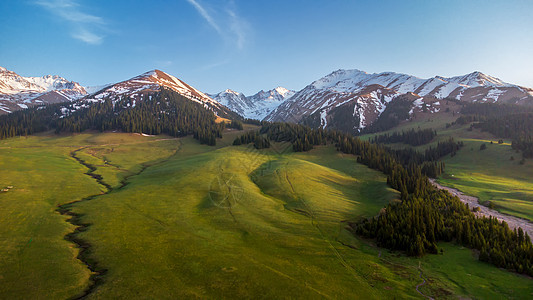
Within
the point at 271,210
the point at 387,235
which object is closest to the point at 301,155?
the point at 271,210

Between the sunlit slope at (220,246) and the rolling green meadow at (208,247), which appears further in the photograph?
the sunlit slope at (220,246)

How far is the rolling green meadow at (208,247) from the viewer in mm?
17812

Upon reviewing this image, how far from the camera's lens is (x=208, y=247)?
959 inches

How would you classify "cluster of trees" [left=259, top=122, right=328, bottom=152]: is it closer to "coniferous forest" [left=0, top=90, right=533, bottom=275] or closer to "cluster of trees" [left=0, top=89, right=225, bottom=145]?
"coniferous forest" [left=0, top=90, right=533, bottom=275]

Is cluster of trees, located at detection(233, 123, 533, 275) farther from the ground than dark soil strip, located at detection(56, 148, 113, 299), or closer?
closer

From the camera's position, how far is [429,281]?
72.2 ft

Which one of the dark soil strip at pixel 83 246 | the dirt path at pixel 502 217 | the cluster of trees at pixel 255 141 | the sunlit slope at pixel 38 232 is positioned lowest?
the dirt path at pixel 502 217

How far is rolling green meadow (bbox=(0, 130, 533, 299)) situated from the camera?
17.8m

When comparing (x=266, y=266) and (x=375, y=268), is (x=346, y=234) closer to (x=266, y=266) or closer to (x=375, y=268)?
(x=375, y=268)

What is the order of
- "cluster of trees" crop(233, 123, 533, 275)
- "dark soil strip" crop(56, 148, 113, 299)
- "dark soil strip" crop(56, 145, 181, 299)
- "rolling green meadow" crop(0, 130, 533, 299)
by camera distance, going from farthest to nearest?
"cluster of trees" crop(233, 123, 533, 275) < "rolling green meadow" crop(0, 130, 533, 299) < "dark soil strip" crop(56, 148, 113, 299) < "dark soil strip" crop(56, 145, 181, 299)

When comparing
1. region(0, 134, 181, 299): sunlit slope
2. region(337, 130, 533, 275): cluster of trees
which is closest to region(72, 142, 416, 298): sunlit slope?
region(0, 134, 181, 299): sunlit slope

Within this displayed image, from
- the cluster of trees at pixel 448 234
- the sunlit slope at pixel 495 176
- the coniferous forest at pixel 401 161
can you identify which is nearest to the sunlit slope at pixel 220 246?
the cluster of trees at pixel 448 234

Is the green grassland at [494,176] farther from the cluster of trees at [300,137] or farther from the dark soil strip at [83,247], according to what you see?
the dark soil strip at [83,247]

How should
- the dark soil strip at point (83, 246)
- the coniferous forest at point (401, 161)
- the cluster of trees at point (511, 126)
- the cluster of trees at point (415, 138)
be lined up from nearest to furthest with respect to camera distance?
the dark soil strip at point (83, 246)
the coniferous forest at point (401, 161)
the cluster of trees at point (511, 126)
the cluster of trees at point (415, 138)
